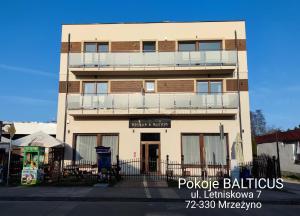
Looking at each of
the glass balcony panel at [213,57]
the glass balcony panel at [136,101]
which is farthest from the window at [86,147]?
the glass balcony panel at [213,57]

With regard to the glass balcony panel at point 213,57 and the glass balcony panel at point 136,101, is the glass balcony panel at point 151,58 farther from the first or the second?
the glass balcony panel at point 213,57

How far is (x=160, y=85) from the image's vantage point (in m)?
22.0

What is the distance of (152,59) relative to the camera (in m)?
21.5

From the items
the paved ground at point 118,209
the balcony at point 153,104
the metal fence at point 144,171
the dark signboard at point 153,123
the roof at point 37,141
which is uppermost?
the balcony at point 153,104

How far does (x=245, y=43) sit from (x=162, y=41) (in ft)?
20.8

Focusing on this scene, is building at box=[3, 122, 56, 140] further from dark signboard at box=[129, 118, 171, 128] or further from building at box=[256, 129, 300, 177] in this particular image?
building at box=[256, 129, 300, 177]

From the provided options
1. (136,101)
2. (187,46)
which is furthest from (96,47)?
(187,46)

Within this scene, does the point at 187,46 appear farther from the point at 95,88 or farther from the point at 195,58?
the point at 95,88

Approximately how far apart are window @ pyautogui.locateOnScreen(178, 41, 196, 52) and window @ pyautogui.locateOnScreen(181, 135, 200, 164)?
676 centimetres

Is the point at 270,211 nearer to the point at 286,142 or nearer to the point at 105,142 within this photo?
the point at 105,142

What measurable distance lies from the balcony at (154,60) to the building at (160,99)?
0.07m

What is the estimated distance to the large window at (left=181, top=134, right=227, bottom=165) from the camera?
21188 mm

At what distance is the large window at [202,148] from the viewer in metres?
21.2

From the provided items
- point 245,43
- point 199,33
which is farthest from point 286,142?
point 199,33
